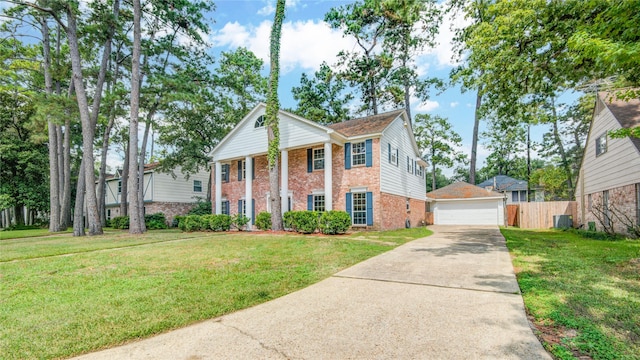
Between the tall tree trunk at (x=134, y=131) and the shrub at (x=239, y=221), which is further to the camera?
the shrub at (x=239, y=221)

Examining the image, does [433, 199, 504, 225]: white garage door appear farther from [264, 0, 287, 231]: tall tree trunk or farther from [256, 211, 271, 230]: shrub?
[264, 0, 287, 231]: tall tree trunk

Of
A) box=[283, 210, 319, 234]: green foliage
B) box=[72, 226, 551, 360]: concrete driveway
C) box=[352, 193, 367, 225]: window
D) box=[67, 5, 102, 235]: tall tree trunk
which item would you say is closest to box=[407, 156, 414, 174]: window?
box=[352, 193, 367, 225]: window

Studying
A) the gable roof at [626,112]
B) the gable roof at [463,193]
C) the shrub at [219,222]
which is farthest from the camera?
the gable roof at [463,193]

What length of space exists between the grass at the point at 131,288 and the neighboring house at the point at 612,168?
10045 millimetres

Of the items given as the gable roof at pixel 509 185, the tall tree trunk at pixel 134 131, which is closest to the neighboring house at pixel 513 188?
the gable roof at pixel 509 185

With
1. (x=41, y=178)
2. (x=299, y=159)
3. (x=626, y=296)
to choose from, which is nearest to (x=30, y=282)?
(x=626, y=296)

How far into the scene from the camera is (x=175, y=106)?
20.9 meters

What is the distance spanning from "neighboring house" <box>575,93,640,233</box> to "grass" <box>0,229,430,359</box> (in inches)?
395

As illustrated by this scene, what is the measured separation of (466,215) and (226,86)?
20.6 meters

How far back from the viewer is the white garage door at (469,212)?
21.6 m

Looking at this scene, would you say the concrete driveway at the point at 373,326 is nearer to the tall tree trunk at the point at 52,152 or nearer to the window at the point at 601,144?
the window at the point at 601,144

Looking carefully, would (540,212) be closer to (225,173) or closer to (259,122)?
(259,122)

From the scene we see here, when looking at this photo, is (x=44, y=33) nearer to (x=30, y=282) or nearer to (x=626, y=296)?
(x=30, y=282)

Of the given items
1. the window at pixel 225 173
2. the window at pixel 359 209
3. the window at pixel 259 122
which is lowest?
the window at pixel 359 209
